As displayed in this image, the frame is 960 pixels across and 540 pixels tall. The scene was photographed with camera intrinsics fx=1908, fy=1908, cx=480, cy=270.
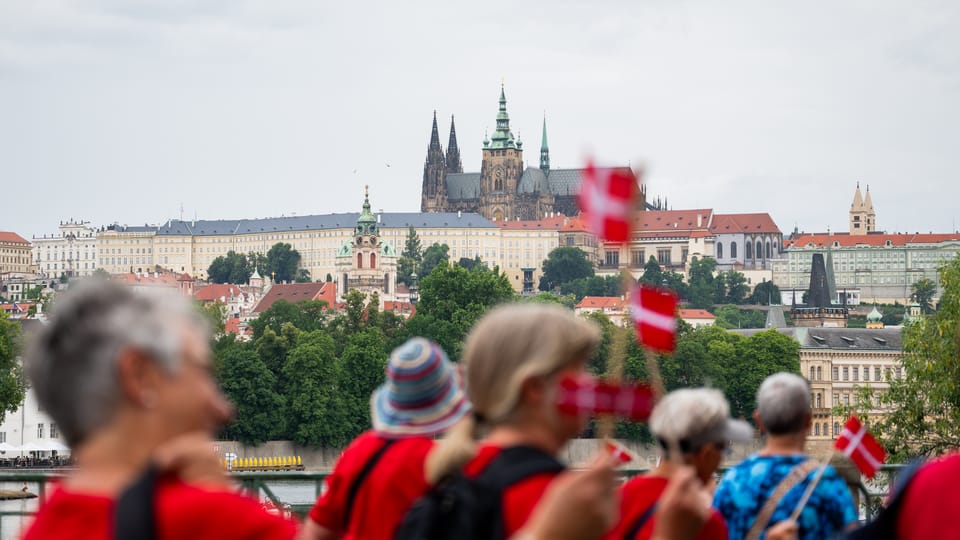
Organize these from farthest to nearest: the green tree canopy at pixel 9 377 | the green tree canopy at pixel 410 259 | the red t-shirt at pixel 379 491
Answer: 1. the green tree canopy at pixel 410 259
2. the green tree canopy at pixel 9 377
3. the red t-shirt at pixel 379 491

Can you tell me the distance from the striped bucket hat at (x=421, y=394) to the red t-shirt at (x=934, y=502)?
1.57 m

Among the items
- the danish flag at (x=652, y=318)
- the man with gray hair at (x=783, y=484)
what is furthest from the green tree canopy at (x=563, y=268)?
the danish flag at (x=652, y=318)

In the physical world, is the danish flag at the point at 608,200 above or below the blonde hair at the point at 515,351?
above

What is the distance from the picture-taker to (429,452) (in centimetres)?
484

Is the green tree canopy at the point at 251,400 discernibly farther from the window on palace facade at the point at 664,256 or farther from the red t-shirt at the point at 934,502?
the window on palace facade at the point at 664,256

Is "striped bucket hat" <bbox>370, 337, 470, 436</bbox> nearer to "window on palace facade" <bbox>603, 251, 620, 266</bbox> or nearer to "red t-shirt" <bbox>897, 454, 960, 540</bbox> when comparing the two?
"red t-shirt" <bbox>897, 454, 960, 540</bbox>

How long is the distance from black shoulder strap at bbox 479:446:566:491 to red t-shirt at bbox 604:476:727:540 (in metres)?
0.67

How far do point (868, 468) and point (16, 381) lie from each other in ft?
209

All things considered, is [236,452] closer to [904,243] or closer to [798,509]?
[798,509]

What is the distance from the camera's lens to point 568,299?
150 metres

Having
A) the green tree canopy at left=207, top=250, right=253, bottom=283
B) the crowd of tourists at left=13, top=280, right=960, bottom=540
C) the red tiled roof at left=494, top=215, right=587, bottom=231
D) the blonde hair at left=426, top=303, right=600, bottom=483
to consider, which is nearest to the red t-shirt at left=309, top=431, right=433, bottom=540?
the crowd of tourists at left=13, top=280, right=960, bottom=540

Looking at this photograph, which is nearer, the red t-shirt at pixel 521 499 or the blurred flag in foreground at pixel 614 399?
the blurred flag in foreground at pixel 614 399

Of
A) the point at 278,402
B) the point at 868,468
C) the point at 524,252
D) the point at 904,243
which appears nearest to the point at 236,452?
the point at 278,402

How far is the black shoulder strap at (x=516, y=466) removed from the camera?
369cm
